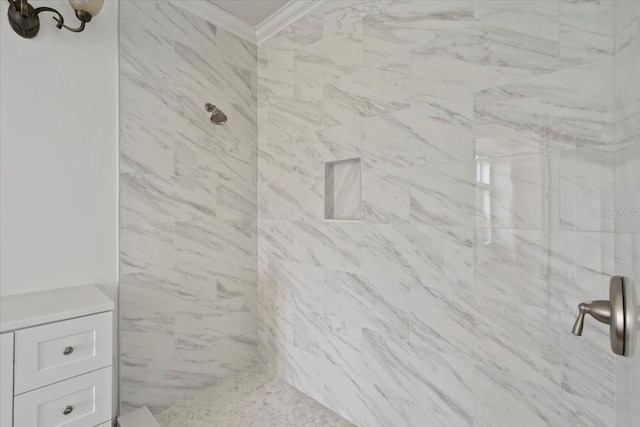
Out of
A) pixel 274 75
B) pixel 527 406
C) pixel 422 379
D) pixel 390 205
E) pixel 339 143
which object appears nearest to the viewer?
pixel 527 406

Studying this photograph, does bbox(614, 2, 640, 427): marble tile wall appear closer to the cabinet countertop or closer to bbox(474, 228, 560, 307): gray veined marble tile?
bbox(474, 228, 560, 307): gray veined marble tile

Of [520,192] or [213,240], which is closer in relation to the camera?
[520,192]

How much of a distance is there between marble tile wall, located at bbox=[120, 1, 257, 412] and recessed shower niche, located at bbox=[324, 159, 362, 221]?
2.19 ft

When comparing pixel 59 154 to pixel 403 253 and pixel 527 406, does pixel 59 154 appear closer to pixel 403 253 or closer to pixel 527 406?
pixel 403 253

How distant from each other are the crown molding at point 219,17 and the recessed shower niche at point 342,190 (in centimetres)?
121

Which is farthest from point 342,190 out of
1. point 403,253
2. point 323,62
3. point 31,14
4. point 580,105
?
Result: point 31,14

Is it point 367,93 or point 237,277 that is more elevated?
point 367,93

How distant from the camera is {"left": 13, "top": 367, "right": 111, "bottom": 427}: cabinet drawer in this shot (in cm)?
105

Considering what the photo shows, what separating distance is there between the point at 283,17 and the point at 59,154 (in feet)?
5.05

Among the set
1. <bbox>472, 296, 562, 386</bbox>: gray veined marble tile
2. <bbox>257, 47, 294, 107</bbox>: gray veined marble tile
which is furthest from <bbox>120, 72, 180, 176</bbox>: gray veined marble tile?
<bbox>472, 296, 562, 386</bbox>: gray veined marble tile

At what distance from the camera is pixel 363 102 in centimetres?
158

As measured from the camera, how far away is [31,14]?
1328 mm

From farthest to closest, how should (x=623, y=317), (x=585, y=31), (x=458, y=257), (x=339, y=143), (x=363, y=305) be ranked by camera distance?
(x=339, y=143)
(x=363, y=305)
(x=458, y=257)
(x=585, y=31)
(x=623, y=317)

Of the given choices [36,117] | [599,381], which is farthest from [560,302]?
[36,117]
